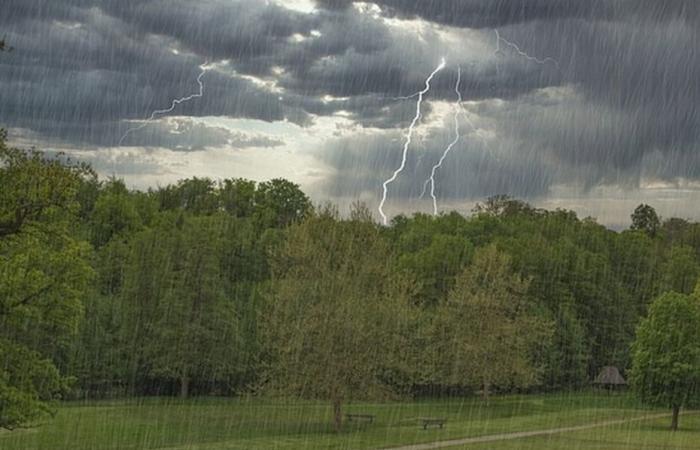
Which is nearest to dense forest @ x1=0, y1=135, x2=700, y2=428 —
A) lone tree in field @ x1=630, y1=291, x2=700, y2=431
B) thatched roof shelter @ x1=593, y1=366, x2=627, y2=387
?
thatched roof shelter @ x1=593, y1=366, x2=627, y2=387

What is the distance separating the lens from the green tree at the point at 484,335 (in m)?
58.6

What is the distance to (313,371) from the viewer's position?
137 feet

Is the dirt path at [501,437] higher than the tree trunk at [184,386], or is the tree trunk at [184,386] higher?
the dirt path at [501,437]

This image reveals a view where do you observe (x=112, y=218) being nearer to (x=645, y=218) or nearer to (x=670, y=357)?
(x=670, y=357)

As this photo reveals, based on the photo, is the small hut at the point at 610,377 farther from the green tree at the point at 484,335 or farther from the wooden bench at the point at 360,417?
the wooden bench at the point at 360,417

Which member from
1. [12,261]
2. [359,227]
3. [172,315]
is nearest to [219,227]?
[172,315]

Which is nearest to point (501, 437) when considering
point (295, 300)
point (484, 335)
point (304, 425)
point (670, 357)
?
point (304, 425)

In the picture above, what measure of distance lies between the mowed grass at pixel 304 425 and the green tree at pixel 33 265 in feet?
28.5

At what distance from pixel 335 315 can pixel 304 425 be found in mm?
6132

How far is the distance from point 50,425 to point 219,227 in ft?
126

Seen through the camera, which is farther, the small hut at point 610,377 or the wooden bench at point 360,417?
the small hut at point 610,377

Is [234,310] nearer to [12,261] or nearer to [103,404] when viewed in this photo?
[103,404]

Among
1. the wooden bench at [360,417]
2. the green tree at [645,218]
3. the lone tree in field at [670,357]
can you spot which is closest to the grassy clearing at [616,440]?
the lone tree in field at [670,357]

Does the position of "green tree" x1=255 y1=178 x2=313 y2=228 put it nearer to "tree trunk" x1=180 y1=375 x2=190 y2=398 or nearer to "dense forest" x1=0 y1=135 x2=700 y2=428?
"dense forest" x1=0 y1=135 x2=700 y2=428
